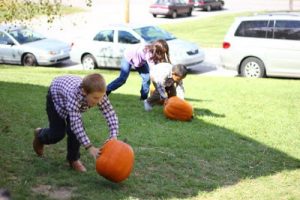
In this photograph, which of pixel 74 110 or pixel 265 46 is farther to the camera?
pixel 265 46

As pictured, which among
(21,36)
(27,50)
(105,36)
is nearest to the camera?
(105,36)

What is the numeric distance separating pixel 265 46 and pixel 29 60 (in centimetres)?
869

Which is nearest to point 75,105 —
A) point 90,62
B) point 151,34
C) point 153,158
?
point 153,158

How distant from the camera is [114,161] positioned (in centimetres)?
536

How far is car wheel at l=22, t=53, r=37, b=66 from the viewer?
19438 millimetres

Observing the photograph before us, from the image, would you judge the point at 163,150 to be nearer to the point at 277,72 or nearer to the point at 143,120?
the point at 143,120

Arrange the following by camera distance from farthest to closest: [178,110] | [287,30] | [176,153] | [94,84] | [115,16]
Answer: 1. [115,16]
2. [287,30]
3. [178,110]
4. [176,153]
5. [94,84]

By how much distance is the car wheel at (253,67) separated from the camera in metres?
15.9

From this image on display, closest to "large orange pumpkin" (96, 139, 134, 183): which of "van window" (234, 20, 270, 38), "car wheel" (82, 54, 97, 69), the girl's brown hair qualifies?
the girl's brown hair

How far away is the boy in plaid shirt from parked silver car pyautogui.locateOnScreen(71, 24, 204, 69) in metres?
12.0

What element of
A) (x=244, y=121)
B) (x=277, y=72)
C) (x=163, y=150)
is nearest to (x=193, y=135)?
(x=163, y=150)

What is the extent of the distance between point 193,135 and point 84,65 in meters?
11.7

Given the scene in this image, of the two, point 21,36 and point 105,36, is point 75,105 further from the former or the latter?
point 21,36

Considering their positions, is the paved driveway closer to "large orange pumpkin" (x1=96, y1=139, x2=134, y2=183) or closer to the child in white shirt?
the child in white shirt
